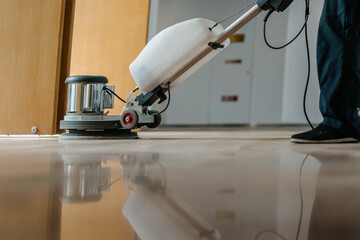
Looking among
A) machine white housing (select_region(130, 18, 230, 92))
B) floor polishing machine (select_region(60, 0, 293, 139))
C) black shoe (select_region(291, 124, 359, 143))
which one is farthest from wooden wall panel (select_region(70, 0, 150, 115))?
black shoe (select_region(291, 124, 359, 143))

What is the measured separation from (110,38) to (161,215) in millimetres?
2636

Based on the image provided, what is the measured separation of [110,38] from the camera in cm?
283

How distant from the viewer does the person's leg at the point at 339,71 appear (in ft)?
4.91

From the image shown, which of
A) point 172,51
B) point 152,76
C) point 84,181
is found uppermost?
point 172,51

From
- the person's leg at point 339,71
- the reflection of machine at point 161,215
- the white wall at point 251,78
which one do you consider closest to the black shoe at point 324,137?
the person's leg at point 339,71

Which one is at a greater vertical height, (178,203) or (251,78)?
(251,78)

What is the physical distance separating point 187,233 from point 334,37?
144 cm

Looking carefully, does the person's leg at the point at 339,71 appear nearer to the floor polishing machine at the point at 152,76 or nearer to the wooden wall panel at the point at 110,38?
the floor polishing machine at the point at 152,76

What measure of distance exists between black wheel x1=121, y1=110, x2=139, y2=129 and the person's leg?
710 millimetres

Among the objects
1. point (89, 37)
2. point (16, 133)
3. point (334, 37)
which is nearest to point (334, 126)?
point (334, 37)

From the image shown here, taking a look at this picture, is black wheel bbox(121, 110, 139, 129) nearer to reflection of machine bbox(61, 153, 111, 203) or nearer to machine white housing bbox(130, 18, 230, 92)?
machine white housing bbox(130, 18, 230, 92)

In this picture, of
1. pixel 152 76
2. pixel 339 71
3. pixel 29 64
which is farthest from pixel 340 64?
pixel 29 64

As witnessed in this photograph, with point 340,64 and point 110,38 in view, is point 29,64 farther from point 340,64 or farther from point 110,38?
point 340,64

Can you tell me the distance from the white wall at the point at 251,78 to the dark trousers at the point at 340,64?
366 centimetres
